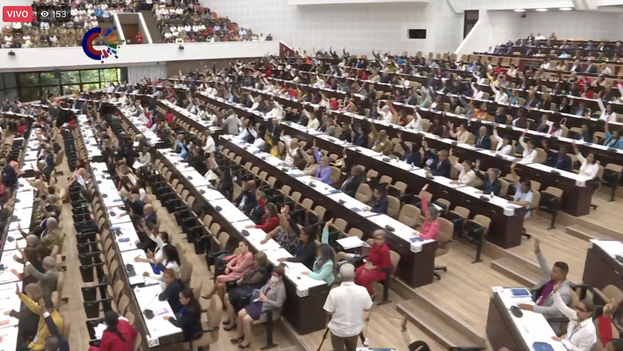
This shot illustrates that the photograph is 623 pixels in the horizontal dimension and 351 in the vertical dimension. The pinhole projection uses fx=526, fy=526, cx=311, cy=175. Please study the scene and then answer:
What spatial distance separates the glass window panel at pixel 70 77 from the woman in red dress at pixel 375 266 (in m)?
28.2

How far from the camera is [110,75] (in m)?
31.8

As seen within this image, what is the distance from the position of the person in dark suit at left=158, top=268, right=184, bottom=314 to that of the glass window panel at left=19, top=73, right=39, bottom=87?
27.6 m

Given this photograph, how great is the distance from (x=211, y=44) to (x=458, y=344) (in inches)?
1023

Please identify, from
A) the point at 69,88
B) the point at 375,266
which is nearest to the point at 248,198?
the point at 375,266

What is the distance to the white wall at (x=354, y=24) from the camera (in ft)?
83.7

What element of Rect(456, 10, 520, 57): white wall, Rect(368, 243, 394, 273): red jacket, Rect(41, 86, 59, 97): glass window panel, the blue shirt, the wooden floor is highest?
Rect(456, 10, 520, 57): white wall

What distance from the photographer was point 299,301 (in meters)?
6.67

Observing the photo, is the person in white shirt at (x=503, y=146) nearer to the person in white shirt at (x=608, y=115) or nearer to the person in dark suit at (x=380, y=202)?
the person in white shirt at (x=608, y=115)

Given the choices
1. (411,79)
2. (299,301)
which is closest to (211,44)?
(411,79)

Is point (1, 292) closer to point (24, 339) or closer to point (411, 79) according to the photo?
point (24, 339)

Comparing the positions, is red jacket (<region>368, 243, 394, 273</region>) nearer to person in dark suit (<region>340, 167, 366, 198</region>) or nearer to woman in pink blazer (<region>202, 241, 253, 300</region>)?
woman in pink blazer (<region>202, 241, 253, 300</region>)

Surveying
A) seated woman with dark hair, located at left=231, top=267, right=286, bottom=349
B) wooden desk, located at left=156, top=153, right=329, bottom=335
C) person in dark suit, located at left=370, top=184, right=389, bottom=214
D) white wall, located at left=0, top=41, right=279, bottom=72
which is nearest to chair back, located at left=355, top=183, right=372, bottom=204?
person in dark suit, located at left=370, top=184, right=389, bottom=214

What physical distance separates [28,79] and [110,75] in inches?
174

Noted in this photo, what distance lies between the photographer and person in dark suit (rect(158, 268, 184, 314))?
6387 mm
